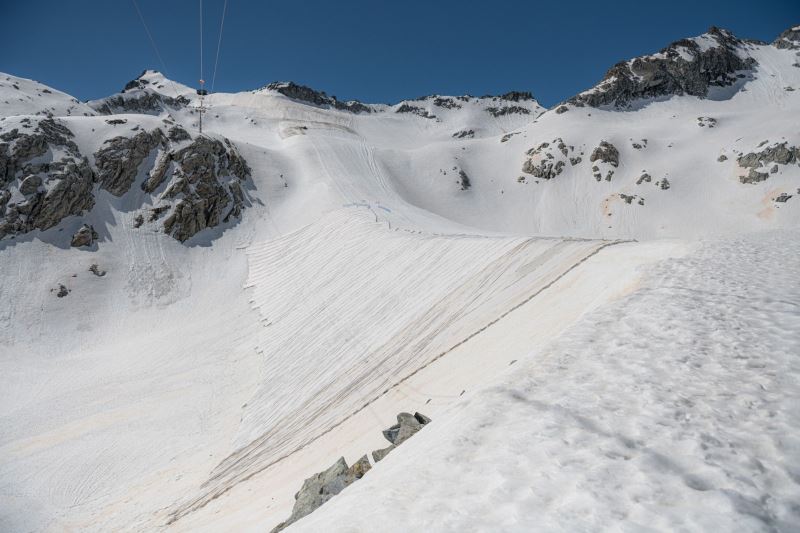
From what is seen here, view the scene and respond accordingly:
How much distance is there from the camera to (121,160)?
3547 cm

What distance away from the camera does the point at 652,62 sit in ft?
259

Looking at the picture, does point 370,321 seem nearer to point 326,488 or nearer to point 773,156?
point 326,488

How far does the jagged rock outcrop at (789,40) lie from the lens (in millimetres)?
87438

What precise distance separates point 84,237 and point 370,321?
27.2m

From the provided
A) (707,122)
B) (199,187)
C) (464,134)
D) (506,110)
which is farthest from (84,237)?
(506,110)

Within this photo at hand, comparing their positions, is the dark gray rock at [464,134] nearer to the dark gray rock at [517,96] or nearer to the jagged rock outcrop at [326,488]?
the dark gray rock at [517,96]

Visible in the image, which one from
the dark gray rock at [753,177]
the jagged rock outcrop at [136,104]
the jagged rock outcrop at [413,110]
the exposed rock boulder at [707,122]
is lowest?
the dark gray rock at [753,177]

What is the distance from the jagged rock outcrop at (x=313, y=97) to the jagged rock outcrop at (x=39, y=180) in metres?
81.1

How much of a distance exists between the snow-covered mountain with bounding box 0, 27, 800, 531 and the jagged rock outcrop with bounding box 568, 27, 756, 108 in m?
12.0

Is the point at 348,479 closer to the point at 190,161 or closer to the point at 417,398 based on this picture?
the point at 417,398

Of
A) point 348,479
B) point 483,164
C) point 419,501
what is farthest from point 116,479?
point 483,164

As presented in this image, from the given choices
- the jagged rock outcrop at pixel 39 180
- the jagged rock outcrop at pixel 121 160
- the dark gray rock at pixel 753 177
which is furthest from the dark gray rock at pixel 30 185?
the dark gray rock at pixel 753 177

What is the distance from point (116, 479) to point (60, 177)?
95.5 feet

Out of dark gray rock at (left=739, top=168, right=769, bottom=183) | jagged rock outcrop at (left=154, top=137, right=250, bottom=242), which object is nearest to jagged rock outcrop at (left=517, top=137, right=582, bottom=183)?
dark gray rock at (left=739, top=168, right=769, bottom=183)
